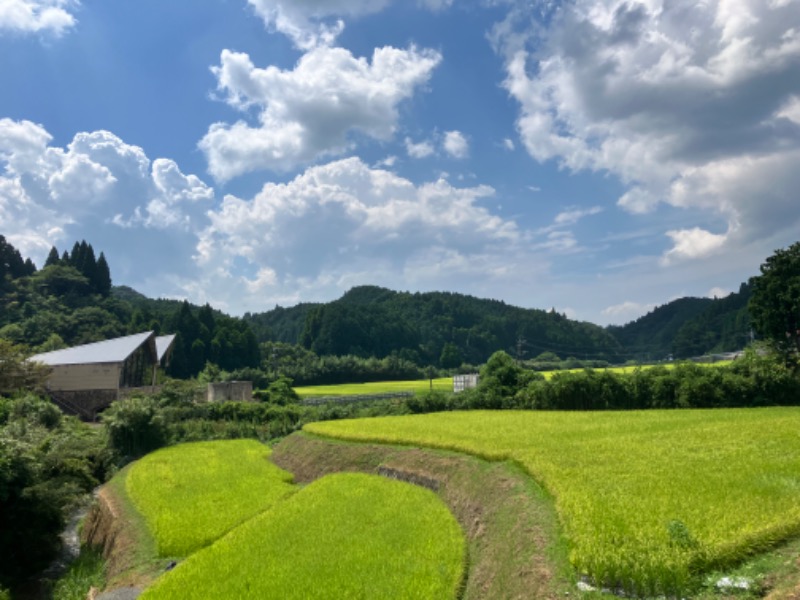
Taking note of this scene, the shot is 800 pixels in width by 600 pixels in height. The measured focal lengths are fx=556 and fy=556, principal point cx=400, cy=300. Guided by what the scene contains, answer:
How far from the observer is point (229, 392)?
46.9 meters

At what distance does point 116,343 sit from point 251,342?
123 ft

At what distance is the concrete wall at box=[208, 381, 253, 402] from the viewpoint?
45562 millimetres

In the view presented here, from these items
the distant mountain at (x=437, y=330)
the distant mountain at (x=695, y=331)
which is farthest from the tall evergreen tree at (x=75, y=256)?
the distant mountain at (x=695, y=331)

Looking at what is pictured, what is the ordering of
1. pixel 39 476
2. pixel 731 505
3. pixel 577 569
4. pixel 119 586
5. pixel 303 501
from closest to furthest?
pixel 577 569
pixel 731 505
pixel 119 586
pixel 303 501
pixel 39 476

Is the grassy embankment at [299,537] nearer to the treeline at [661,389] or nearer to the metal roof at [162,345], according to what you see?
the treeline at [661,389]

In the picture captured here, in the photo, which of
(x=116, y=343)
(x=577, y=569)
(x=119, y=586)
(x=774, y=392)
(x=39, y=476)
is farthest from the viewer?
(x=116, y=343)

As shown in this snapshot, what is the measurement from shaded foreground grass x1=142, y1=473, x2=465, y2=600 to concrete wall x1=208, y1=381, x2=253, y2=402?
33054 mm

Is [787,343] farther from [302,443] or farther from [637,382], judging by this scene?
[302,443]

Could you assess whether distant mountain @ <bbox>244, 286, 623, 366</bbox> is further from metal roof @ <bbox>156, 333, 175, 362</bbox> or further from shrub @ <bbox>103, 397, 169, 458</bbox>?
shrub @ <bbox>103, 397, 169, 458</bbox>

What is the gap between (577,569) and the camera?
24.0 feet

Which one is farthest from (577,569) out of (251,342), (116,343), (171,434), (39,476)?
(251,342)

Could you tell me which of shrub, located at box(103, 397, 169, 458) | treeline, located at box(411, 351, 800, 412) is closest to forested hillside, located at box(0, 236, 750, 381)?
shrub, located at box(103, 397, 169, 458)

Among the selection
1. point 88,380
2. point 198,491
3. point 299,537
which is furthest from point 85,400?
point 299,537

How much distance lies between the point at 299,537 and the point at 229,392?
37.3 meters
